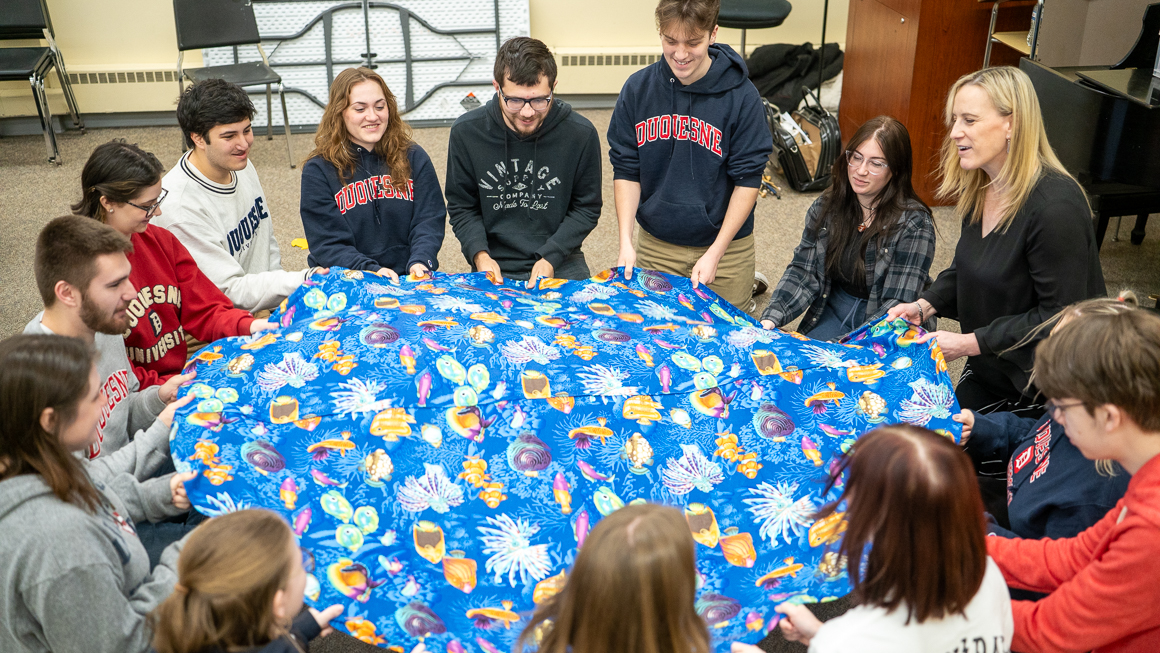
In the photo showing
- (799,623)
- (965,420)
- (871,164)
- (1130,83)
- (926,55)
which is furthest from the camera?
(926,55)

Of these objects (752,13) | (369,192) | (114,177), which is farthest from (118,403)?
(752,13)

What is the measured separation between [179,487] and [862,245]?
1.91m

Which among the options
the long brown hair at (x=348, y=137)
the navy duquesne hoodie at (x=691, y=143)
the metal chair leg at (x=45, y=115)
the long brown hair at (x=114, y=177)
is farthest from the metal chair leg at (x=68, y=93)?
the navy duquesne hoodie at (x=691, y=143)

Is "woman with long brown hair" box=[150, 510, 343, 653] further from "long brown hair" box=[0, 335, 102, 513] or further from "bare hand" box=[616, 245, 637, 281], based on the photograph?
"bare hand" box=[616, 245, 637, 281]

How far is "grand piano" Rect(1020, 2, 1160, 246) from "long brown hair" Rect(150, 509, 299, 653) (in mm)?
2988

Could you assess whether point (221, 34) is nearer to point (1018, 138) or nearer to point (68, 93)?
point (68, 93)

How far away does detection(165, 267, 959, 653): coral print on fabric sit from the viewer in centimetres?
173

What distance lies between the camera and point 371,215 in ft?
9.47

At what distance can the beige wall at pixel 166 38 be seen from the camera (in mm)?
5395

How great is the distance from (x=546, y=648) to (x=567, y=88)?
16.7ft

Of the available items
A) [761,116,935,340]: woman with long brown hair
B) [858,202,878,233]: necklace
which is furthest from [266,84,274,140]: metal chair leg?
[858,202,878,233]: necklace

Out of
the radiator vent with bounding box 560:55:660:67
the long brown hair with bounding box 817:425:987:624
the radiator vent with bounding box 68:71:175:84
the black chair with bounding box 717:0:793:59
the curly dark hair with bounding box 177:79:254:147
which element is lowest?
the long brown hair with bounding box 817:425:987:624

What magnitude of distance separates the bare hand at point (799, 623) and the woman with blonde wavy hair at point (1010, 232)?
→ 0.89 m

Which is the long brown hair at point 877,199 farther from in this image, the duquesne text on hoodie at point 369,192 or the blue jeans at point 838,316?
the duquesne text on hoodie at point 369,192
